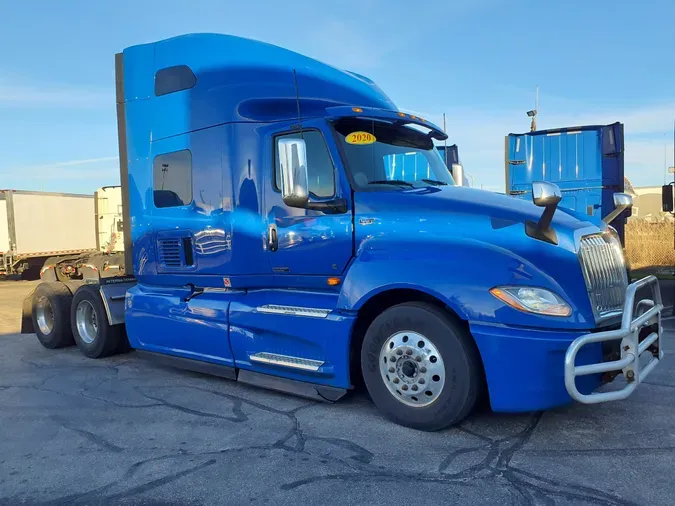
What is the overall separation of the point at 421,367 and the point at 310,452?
97 centimetres

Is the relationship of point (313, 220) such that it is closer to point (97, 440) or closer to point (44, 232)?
point (97, 440)

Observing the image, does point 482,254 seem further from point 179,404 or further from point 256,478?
point 179,404

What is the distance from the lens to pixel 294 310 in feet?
16.0

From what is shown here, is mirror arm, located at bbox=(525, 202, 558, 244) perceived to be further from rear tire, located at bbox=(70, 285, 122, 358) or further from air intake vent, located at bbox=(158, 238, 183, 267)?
rear tire, located at bbox=(70, 285, 122, 358)

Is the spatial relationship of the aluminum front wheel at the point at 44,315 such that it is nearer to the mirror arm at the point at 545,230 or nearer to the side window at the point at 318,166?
the side window at the point at 318,166

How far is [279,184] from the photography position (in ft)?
16.6

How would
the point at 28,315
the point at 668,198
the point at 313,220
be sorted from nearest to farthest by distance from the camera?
the point at 313,220
the point at 28,315
the point at 668,198

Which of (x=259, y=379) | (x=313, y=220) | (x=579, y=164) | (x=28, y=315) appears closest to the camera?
(x=313, y=220)

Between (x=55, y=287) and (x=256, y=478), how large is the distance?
5.84 metres

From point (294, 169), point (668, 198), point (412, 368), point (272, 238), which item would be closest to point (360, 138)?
point (294, 169)

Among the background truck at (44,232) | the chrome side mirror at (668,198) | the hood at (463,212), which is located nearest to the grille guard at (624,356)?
the hood at (463,212)

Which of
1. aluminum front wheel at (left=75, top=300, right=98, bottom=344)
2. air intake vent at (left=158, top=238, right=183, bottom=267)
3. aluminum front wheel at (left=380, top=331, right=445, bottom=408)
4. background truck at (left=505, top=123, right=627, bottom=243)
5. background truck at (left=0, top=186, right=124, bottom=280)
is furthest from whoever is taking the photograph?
background truck at (left=0, top=186, right=124, bottom=280)

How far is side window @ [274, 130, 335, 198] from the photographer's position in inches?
186

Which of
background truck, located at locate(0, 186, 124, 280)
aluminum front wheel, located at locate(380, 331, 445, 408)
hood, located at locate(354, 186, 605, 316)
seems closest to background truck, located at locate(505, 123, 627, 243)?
hood, located at locate(354, 186, 605, 316)
